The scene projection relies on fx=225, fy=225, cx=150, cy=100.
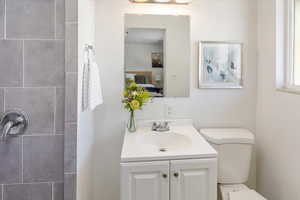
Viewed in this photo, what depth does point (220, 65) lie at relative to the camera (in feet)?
6.67

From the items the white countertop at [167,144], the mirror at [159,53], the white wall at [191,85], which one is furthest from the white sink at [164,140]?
the mirror at [159,53]

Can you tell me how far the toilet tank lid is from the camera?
70.2 inches

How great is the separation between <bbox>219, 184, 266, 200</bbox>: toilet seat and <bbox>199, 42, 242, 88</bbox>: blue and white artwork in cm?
86

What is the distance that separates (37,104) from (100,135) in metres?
0.77

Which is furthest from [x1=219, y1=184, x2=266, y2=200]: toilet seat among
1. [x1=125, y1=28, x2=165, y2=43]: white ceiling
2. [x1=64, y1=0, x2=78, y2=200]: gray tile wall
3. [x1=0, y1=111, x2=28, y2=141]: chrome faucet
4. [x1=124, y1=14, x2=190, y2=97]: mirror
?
[x1=0, y1=111, x2=28, y2=141]: chrome faucet

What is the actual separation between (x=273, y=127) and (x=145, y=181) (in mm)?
1183

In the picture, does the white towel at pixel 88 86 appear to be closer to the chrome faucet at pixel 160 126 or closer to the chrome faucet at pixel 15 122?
the chrome faucet at pixel 15 122

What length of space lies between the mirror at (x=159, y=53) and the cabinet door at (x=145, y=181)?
2.61ft

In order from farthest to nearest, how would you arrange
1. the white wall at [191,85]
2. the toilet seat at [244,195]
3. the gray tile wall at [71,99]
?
the white wall at [191,85] → the toilet seat at [244,195] → the gray tile wall at [71,99]

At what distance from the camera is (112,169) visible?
6.63 ft

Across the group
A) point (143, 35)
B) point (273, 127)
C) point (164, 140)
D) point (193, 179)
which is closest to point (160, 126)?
point (164, 140)

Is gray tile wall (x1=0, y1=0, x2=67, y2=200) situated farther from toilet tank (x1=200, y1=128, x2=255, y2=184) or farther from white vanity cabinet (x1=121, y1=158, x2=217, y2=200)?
toilet tank (x1=200, y1=128, x2=255, y2=184)

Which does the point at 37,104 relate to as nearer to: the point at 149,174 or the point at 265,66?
the point at 149,174

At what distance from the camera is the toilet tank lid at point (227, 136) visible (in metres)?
1.78
